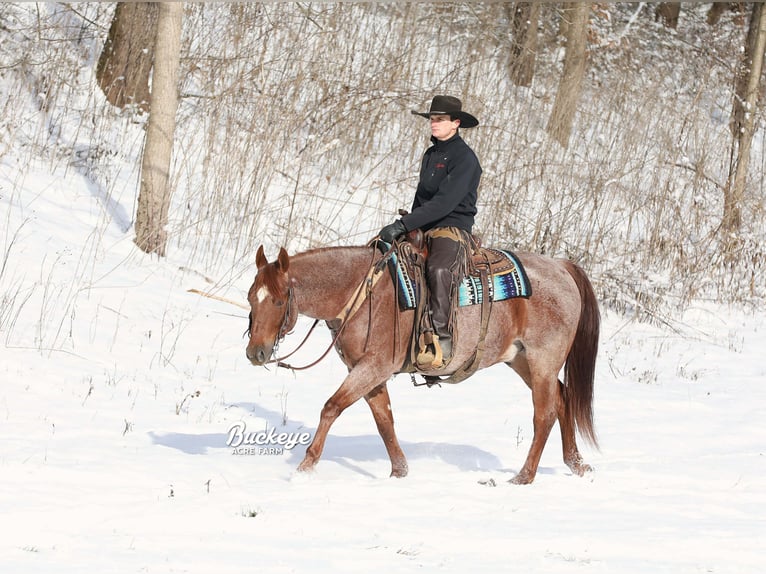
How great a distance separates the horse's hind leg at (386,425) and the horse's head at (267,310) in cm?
94

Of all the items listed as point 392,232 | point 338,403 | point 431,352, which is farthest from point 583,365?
point 338,403

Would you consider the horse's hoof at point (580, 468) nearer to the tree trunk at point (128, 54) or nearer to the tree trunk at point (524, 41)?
the tree trunk at point (128, 54)

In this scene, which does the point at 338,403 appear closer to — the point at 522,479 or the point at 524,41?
the point at 522,479

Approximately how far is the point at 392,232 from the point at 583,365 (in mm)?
1790

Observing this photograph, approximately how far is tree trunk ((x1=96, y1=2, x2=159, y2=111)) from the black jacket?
336 inches

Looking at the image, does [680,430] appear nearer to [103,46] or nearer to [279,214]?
[279,214]

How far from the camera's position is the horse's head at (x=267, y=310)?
5.43 meters

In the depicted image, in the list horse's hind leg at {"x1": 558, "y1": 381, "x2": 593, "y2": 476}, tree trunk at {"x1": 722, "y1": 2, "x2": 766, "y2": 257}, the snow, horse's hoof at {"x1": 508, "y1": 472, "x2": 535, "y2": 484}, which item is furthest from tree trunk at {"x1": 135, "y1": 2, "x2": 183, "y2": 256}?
tree trunk at {"x1": 722, "y1": 2, "x2": 766, "y2": 257}

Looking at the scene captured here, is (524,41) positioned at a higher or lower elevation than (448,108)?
higher

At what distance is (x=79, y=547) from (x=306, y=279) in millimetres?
2055

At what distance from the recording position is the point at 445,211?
19.5ft

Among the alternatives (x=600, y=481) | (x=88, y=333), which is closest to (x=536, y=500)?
(x=600, y=481)

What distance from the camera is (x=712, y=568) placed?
171 inches

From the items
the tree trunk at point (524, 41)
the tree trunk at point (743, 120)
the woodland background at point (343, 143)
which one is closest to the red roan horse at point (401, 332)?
the woodland background at point (343, 143)
